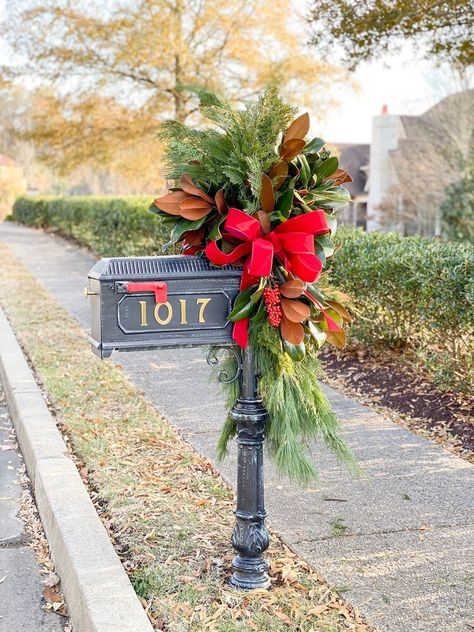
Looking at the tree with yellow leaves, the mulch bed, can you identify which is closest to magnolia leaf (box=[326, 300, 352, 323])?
the mulch bed

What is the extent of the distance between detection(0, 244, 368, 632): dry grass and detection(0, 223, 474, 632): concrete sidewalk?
14 cm

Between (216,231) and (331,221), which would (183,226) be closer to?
(216,231)

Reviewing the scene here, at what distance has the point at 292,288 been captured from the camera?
272cm

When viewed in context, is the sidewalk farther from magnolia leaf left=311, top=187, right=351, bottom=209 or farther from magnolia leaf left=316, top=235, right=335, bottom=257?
magnolia leaf left=311, top=187, right=351, bottom=209

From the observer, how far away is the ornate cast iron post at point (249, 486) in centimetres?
291

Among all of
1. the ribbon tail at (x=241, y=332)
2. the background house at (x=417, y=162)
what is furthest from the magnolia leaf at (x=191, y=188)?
the background house at (x=417, y=162)

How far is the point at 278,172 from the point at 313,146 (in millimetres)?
219

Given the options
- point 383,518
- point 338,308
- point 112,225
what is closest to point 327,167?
point 338,308

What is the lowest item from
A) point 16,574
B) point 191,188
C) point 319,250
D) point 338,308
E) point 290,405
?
point 16,574

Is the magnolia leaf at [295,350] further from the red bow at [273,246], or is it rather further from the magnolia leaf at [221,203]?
the magnolia leaf at [221,203]

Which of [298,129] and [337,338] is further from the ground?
[298,129]

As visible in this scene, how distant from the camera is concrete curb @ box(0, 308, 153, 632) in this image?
8.84 ft

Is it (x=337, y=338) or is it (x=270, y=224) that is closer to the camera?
(x=270, y=224)

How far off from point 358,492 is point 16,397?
9.17ft
